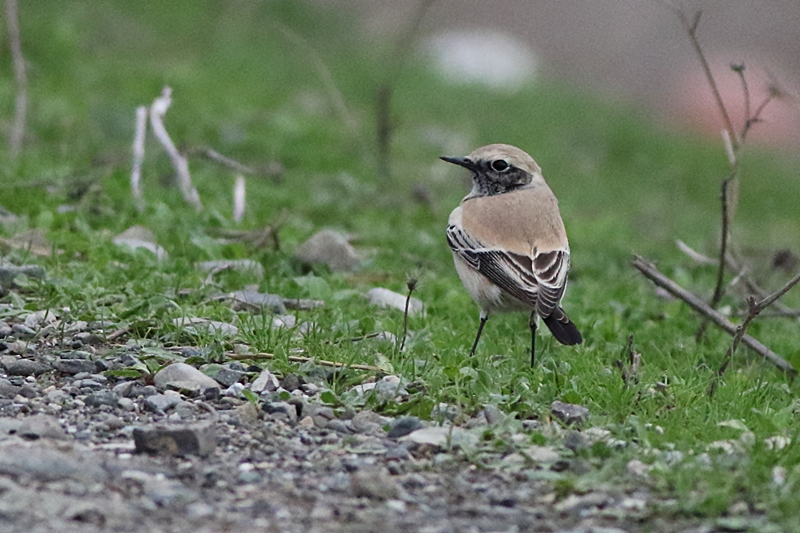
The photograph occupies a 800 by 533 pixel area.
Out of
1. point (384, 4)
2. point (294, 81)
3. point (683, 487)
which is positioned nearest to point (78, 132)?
point (294, 81)

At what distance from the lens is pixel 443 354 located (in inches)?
248

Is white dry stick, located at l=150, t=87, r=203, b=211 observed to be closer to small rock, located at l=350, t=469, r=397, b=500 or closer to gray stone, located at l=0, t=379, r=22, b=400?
gray stone, located at l=0, t=379, r=22, b=400

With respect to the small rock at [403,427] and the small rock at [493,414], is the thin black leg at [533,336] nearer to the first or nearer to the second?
the small rock at [493,414]

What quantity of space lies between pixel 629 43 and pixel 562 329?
76.4 ft

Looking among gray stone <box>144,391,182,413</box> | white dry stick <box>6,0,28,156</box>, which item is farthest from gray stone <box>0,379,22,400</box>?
white dry stick <box>6,0,28,156</box>

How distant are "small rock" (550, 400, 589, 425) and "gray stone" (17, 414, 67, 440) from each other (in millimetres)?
2080

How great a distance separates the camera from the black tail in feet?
21.3

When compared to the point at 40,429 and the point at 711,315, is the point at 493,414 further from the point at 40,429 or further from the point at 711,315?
the point at 711,315

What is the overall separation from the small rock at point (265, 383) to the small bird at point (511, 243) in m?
1.16

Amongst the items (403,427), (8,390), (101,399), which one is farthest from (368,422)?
(8,390)

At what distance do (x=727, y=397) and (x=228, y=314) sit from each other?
8.54 ft

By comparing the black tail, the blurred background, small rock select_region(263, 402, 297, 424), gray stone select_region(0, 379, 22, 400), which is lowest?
gray stone select_region(0, 379, 22, 400)

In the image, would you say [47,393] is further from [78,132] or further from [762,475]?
[78,132]

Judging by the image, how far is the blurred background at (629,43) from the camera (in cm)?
2333
